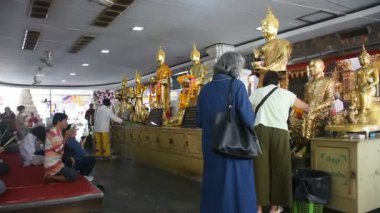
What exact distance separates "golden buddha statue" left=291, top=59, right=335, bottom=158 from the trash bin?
23.5 inches

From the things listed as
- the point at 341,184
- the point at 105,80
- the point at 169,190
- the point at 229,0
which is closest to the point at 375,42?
the point at 229,0

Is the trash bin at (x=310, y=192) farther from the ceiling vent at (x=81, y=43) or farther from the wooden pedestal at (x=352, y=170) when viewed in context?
the ceiling vent at (x=81, y=43)

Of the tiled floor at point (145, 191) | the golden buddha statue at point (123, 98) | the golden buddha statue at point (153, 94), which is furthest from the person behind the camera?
the golden buddha statue at point (123, 98)

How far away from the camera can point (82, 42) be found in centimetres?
764

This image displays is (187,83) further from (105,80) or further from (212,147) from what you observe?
(105,80)

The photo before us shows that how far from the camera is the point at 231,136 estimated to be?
6.66ft

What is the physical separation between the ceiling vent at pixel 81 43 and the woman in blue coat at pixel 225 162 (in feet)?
18.5

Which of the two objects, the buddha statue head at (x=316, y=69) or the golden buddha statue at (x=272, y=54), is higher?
the golden buddha statue at (x=272, y=54)

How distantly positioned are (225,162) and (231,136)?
180 mm

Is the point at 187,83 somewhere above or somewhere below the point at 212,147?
above

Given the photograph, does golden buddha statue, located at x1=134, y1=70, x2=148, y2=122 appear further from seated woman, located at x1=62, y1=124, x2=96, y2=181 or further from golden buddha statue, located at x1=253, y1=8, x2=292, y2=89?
golden buddha statue, located at x1=253, y1=8, x2=292, y2=89

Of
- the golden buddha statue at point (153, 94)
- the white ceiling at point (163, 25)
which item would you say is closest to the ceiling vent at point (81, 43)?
the white ceiling at point (163, 25)

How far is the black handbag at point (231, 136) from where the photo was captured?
2.02 meters

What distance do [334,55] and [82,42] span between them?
5.57 m
